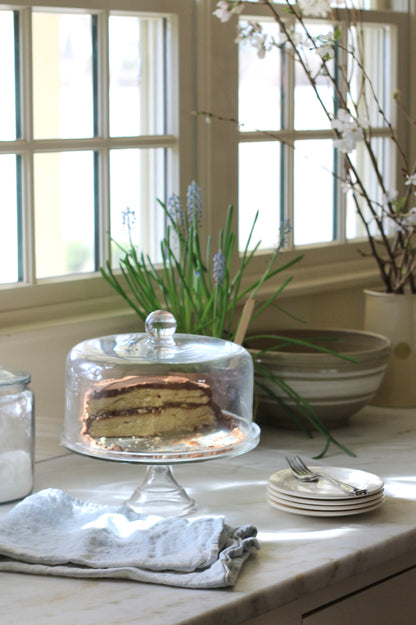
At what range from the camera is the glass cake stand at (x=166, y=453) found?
59.1 inches

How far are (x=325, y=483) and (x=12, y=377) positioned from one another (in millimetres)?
514

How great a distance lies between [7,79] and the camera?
6.07ft

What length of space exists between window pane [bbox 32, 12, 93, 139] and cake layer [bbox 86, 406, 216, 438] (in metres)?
0.64

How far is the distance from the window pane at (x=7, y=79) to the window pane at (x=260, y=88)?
1.96ft

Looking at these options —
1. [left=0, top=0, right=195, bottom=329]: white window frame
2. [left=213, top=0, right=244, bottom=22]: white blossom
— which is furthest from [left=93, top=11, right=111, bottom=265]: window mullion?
[left=213, top=0, right=244, bottom=22]: white blossom

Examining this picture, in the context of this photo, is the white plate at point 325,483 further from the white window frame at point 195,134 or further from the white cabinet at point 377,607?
the white window frame at point 195,134

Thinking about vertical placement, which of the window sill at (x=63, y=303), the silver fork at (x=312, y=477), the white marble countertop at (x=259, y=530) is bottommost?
the white marble countertop at (x=259, y=530)

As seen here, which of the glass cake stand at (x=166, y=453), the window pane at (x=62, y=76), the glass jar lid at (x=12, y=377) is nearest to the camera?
the glass cake stand at (x=166, y=453)

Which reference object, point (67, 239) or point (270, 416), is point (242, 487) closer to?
point (270, 416)

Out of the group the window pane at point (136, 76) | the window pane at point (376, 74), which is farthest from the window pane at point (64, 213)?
the window pane at point (376, 74)

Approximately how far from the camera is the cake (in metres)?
1.56

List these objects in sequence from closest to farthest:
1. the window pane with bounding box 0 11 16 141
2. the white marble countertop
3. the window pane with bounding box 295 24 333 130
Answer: the white marble countertop, the window pane with bounding box 0 11 16 141, the window pane with bounding box 295 24 333 130

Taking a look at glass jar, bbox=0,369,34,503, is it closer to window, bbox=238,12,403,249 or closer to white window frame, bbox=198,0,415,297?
white window frame, bbox=198,0,415,297

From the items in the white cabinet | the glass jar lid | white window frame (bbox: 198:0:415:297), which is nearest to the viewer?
the white cabinet
